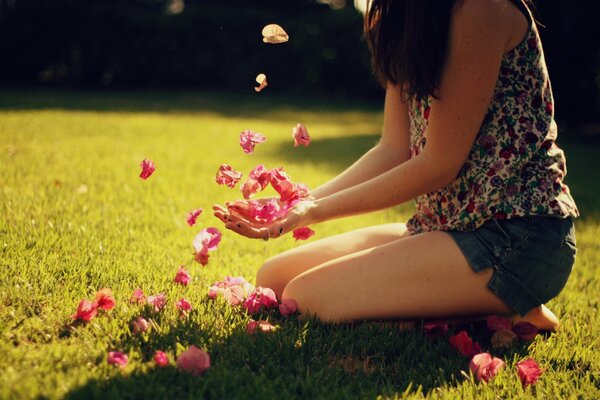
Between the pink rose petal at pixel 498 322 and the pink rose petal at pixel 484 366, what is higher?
the pink rose petal at pixel 484 366

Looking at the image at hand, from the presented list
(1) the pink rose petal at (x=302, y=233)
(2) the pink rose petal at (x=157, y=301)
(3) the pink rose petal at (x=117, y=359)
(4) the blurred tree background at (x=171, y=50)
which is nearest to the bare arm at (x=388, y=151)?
(1) the pink rose petal at (x=302, y=233)

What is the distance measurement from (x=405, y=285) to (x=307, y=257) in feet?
1.65

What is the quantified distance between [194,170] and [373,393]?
3.60 metres

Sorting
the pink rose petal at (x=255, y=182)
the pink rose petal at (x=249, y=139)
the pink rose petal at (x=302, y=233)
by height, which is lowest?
the pink rose petal at (x=302, y=233)

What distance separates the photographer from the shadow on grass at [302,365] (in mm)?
1658

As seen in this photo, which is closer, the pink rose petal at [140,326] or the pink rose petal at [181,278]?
the pink rose petal at [140,326]

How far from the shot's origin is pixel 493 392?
1850 millimetres

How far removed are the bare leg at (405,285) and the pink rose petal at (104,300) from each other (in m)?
0.68

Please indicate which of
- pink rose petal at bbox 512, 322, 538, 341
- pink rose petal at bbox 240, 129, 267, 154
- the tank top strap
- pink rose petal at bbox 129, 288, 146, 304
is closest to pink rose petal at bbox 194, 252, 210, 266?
pink rose petal at bbox 129, 288, 146, 304

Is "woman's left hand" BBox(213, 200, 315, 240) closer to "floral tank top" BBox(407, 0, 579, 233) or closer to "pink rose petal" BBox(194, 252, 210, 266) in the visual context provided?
"pink rose petal" BBox(194, 252, 210, 266)

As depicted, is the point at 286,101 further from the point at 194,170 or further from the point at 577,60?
the point at 194,170

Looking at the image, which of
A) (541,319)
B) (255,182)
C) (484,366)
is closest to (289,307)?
(255,182)

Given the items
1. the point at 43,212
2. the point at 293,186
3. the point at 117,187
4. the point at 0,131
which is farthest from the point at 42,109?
the point at 293,186

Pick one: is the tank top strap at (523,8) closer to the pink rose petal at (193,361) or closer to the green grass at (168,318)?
the green grass at (168,318)
